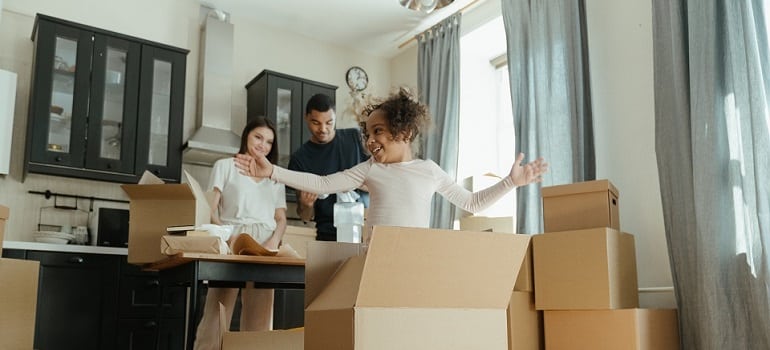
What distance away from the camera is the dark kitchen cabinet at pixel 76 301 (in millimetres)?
3799

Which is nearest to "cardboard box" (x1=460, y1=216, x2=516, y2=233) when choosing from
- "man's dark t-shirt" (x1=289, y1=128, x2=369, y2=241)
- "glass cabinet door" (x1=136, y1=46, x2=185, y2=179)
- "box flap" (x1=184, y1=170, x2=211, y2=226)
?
"man's dark t-shirt" (x1=289, y1=128, x2=369, y2=241)

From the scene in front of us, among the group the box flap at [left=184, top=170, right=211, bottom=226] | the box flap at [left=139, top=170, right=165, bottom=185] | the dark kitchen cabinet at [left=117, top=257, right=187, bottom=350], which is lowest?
the dark kitchen cabinet at [left=117, top=257, right=187, bottom=350]

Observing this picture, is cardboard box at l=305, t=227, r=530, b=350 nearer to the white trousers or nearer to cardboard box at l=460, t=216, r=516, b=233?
the white trousers

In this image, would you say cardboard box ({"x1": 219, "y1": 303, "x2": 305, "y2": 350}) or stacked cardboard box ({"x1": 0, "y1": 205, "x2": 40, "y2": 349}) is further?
stacked cardboard box ({"x1": 0, "y1": 205, "x2": 40, "y2": 349})

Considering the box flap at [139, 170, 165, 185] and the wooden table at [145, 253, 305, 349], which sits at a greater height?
the box flap at [139, 170, 165, 185]

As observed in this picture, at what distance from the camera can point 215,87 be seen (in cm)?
491

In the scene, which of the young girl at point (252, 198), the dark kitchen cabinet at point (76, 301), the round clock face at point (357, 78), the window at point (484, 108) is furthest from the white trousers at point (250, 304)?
the round clock face at point (357, 78)

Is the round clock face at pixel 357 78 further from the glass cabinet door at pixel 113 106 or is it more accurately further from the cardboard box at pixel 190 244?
the cardboard box at pixel 190 244

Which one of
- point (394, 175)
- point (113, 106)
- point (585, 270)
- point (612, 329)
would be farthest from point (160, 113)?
point (612, 329)

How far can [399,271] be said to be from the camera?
135 centimetres

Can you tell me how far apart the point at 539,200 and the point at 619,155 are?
52 cm

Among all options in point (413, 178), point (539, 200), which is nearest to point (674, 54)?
point (539, 200)

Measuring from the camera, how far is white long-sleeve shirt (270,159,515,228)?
7.64 feet

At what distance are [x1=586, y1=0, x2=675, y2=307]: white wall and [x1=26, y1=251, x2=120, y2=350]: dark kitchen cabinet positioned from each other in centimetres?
290
